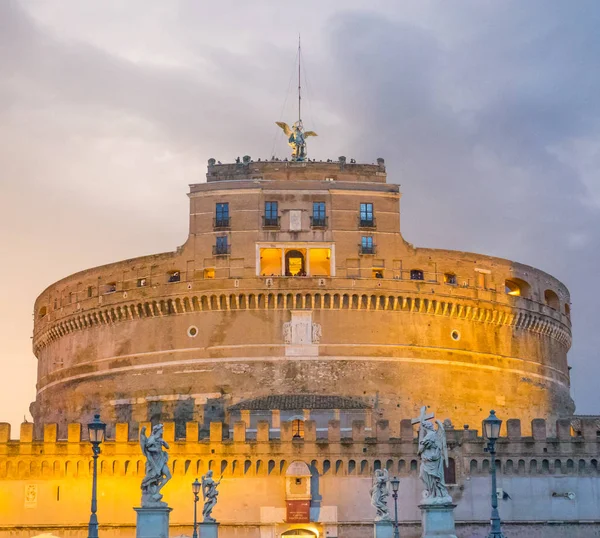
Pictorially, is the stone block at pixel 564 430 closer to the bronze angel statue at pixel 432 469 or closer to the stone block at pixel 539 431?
the stone block at pixel 539 431

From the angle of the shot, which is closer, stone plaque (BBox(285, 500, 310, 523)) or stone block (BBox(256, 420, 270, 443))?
stone plaque (BBox(285, 500, 310, 523))

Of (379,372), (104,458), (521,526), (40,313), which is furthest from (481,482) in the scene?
(40,313)

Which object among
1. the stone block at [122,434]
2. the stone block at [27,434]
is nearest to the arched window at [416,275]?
the stone block at [122,434]

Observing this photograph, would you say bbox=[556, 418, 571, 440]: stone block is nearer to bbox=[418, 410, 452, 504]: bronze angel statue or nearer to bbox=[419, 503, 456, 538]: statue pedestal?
bbox=[419, 503, 456, 538]: statue pedestal

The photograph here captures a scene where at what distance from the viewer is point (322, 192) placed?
2339 inches

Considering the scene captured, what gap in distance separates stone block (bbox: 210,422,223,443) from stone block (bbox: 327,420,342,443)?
172 inches

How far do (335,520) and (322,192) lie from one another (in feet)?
55.5

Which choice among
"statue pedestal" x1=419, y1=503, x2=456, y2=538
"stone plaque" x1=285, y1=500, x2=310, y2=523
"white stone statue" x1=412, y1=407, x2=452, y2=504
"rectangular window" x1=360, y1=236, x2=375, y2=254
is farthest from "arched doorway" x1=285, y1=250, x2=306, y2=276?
"statue pedestal" x1=419, y1=503, x2=456, y2=538

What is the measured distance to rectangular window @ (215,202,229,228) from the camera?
59.1 m

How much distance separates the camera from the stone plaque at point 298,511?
162 feet

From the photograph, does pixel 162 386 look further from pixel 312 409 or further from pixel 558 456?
pixel 558 456

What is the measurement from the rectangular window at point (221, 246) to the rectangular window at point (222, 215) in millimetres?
611

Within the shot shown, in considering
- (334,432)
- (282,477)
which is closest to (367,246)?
(334,432)

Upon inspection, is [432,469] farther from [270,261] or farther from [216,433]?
[270,261]
